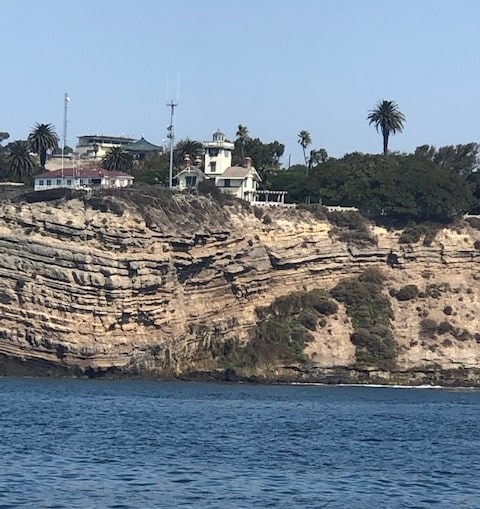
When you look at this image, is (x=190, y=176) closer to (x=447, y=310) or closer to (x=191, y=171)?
(x=191, y=171)

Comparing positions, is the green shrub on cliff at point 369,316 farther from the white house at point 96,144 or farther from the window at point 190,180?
the white house at point 96,144

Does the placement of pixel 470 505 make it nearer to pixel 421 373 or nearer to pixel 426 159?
pixel 421 373

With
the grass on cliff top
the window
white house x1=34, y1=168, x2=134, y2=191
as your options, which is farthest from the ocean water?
the window

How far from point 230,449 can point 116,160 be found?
67.6 metres

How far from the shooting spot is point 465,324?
89438 millimetres

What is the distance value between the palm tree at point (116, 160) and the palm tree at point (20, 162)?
6247mm

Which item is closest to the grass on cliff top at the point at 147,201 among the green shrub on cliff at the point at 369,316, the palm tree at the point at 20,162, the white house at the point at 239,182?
the white house at the point at 239,182

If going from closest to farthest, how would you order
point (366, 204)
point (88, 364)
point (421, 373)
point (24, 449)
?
point (24, 449) → point (88, 364) → point (421, 373) → point (366, 204)

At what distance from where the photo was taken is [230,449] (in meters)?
45.7

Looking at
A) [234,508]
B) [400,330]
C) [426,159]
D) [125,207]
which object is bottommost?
[234,508]

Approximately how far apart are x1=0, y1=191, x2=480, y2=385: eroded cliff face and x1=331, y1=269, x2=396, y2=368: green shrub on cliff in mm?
643

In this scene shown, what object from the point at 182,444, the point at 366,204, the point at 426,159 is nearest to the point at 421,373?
the point at 366,204

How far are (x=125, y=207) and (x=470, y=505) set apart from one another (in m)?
52.3

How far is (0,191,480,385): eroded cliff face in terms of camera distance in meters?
80.0
